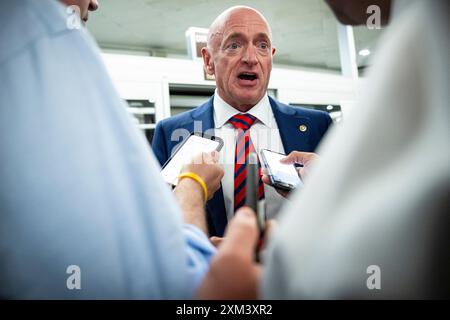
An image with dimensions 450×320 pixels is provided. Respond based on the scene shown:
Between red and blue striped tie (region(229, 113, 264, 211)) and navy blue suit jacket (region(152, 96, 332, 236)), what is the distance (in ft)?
0.39

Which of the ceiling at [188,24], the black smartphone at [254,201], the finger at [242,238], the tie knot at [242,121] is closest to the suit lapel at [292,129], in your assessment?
the tie knot at [242,121]

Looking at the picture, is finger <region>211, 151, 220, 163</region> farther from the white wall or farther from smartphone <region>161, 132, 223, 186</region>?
the white wall

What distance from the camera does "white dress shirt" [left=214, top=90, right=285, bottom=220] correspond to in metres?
1.30

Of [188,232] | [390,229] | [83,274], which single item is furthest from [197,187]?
[390,229]

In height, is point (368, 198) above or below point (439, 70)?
below

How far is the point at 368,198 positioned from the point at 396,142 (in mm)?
63

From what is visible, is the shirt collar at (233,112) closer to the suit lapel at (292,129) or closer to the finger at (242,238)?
the suit lapel at (292,129)

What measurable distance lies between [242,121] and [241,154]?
0.18 meters

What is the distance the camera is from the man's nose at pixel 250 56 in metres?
1.43

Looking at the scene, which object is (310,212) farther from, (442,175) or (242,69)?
(242,69)

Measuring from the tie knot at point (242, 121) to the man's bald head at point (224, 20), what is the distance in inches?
13.8

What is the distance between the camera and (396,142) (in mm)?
326

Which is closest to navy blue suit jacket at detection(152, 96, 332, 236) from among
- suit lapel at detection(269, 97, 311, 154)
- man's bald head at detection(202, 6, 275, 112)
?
suit lapel at detection(269, 97, 311, 154)
